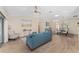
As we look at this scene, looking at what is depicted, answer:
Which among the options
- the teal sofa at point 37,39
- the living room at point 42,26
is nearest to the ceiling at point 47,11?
the living room at point 42,26

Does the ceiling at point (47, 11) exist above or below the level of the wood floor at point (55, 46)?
above

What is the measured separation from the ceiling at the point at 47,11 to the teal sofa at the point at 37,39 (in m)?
0.36

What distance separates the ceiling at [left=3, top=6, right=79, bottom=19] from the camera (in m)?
2.11

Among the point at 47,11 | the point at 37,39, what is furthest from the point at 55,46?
the point at 47,11

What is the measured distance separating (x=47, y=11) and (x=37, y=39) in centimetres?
58

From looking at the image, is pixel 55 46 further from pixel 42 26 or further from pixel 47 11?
pixel 47 11

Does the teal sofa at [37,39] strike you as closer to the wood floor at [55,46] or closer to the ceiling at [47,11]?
the wood floor at [55,46]

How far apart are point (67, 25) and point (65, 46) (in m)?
0.41

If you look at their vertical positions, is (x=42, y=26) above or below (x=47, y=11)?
below

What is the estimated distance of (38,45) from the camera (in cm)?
213

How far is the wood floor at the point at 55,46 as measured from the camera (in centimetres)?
212

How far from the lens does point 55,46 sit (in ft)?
7.01
